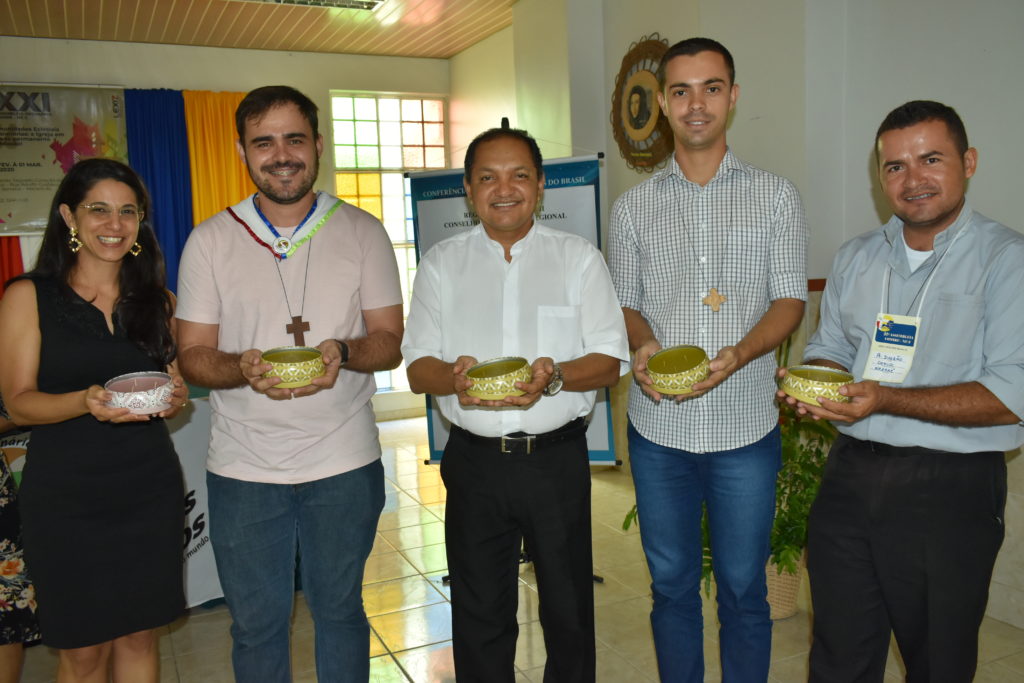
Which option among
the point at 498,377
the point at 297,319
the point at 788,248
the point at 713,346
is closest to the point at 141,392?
the point at 297,319

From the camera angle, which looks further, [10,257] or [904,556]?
[10,257]

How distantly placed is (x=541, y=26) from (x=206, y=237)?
190 inches

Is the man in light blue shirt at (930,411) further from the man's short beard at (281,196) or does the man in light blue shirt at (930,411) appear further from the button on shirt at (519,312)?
the man's short beard at (281,196)

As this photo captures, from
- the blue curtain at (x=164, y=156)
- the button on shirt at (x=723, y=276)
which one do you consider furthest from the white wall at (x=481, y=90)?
the button on shirt at (x=723, y=276)

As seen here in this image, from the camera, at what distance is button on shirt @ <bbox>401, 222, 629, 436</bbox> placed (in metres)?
2.12

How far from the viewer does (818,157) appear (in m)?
3.84

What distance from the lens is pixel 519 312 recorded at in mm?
2164

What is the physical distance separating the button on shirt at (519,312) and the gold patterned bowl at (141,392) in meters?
0.60

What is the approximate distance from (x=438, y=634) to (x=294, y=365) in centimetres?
→ 195

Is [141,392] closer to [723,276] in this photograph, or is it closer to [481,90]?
[723,276]

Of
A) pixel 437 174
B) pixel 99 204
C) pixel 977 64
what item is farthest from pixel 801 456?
pixel 99 204

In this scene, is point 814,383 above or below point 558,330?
below

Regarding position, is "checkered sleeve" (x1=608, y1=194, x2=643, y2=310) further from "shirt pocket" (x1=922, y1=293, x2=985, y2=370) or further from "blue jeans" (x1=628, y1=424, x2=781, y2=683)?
"shirt pocket" (x1=922, y1=293, x2=985, y2=370)

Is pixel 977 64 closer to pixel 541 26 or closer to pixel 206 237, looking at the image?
pixel 206 237
